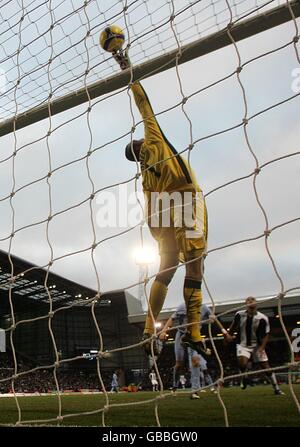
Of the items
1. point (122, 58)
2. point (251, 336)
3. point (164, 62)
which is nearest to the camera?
point (164, 62)

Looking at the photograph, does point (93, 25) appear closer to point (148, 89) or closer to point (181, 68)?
Answer: point (148, 89)

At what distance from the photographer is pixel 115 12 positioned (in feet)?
9.28

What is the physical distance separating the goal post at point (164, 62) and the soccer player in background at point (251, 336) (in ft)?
9.89

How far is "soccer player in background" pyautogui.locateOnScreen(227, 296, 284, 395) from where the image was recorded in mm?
4914

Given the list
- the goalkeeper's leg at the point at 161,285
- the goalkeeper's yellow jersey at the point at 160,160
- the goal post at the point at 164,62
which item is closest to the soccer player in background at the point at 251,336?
Answer: the goalkeeper's leg at the point at 161,285

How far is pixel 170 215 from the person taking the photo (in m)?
2.74

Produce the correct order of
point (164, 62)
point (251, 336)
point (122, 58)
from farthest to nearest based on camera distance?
1. point (251, 336)
2. point (122, 58)
3. point (164, 62)

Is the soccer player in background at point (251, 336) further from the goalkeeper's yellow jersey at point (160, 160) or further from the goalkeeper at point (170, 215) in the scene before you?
the goalkeeper's yellow jersey at point (160, 160)

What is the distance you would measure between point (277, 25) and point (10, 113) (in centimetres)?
203

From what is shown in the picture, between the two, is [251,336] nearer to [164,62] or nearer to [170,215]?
[170,215]

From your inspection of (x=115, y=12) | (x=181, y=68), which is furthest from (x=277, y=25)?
(x=115, y=12)

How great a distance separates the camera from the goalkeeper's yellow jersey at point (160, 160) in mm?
2773

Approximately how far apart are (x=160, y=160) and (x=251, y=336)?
3.11m

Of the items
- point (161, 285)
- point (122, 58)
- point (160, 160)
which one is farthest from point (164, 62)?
point (161, 285)
